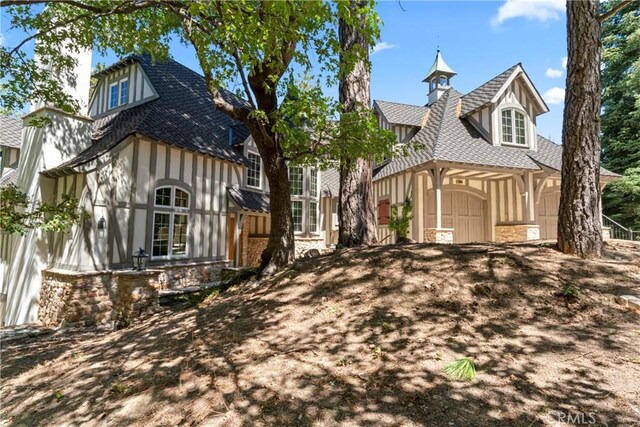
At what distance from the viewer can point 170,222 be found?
395 inches

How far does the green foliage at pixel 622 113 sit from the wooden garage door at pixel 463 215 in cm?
770

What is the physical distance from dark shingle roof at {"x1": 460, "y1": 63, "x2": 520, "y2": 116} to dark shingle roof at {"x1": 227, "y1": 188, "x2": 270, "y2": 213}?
9.53 metres

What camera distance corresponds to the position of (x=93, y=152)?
9.08 meters

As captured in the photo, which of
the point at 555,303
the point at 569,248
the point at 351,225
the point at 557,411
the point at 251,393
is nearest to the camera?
the point at 557,411

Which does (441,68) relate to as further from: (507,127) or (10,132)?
(10,132)

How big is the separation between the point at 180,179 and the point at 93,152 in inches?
93.7

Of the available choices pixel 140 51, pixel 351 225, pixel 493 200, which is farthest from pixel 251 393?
pixel 493 200

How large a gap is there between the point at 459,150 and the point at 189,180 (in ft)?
32.5

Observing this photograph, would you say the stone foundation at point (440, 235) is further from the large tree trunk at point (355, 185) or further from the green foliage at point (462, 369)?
the green foliage at point (462, 369)

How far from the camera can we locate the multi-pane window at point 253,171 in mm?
13383

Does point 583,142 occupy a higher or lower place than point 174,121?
lower

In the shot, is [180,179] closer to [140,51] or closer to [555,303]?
[140,51]

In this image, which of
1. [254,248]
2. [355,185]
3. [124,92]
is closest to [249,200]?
[254,248]

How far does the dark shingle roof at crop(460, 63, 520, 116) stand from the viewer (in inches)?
520
